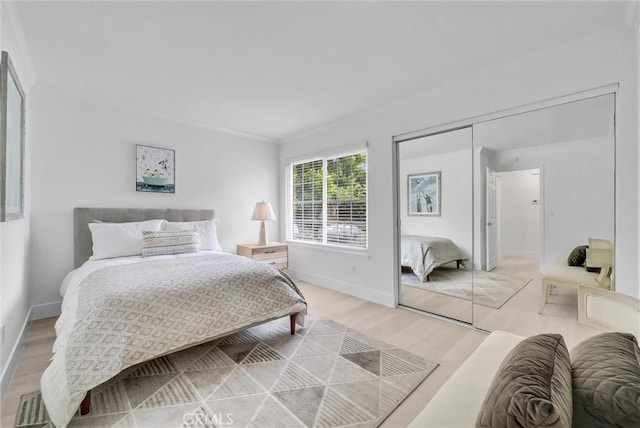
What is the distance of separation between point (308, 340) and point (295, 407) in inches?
33.7

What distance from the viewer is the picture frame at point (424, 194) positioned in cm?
343

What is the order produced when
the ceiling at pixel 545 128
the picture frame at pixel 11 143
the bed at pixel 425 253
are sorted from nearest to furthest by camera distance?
1. the picture frame at pixel 11 143
2. the ceiling at pixel 545 128
3. the bed at pixel 425 253

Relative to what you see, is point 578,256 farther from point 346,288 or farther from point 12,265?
point 12,265

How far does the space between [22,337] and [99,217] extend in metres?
1.34

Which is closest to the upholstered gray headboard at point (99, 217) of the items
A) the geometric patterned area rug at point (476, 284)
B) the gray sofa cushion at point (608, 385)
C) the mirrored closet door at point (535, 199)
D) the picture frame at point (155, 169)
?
the picture frame at point (155, 169)

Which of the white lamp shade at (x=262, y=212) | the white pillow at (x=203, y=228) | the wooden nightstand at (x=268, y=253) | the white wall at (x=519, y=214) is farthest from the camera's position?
the white lamp shade at (x=262, y=212)

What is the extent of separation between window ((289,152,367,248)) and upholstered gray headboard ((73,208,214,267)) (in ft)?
5.91

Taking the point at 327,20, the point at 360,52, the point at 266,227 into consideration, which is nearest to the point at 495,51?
the point at 360,52

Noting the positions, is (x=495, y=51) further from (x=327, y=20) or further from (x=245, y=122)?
(x=245, y=122)

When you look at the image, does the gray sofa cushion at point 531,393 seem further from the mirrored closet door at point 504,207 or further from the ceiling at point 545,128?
the ceiling at point 545,128

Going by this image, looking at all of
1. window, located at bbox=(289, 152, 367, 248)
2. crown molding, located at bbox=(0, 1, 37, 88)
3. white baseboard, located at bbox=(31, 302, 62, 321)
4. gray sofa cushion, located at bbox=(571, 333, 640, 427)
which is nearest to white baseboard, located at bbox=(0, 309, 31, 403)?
white baseboard, located at bbox=(31, 302, 62, 321)

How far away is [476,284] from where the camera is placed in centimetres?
299

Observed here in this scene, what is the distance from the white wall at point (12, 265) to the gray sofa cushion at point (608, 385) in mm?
2898

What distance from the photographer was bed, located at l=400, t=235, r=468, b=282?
3388 mm
